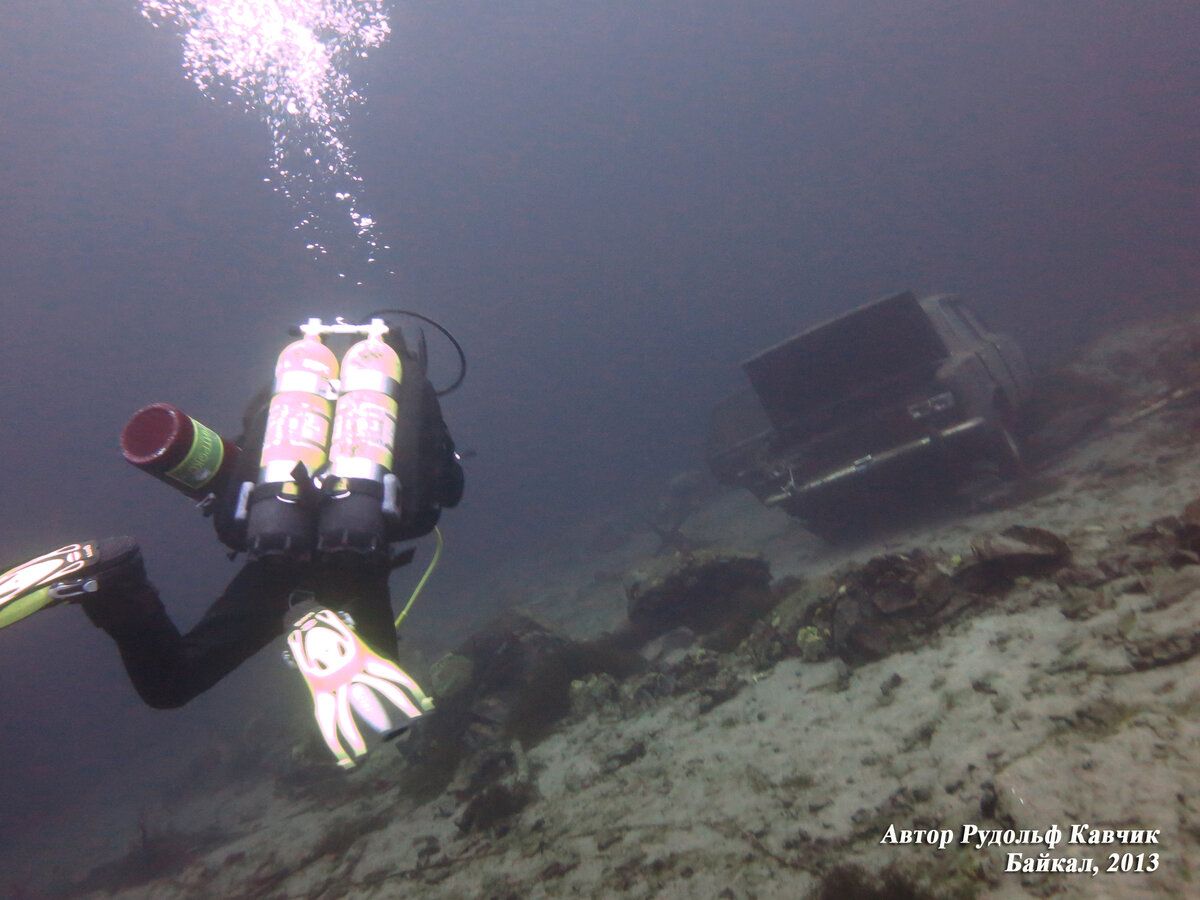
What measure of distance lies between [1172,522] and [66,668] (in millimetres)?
101850

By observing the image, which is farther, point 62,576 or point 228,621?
point 228,621

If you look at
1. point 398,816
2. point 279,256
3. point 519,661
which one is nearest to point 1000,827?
point 398,816

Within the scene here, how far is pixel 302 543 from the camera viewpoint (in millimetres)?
2436

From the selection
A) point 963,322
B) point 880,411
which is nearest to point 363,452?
point 880,411

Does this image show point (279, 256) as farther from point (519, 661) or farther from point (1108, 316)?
point (1108, 316)

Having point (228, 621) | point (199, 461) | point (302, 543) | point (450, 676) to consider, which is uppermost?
point (199, 461)

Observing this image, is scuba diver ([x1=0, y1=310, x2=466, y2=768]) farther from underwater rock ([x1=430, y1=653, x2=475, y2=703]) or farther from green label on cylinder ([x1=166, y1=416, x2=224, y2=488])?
underwater rock ([x1=430, y1=653, x2=475, y2=703])

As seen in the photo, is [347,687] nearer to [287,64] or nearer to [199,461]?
[199,461]

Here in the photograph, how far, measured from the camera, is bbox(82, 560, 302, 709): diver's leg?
7.21 feet

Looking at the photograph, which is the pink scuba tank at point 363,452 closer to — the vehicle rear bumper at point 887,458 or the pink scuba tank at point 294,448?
the pink scuba tank at point 294,448

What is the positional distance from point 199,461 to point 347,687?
142 centimetres

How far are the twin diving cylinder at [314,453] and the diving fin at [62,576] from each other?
42 cm

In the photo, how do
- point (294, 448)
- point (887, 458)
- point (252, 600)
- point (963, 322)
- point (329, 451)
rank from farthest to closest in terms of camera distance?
point (963, 322) < point (887, 458) < point (329, 451) < point (294, 448) < point (252, 600)

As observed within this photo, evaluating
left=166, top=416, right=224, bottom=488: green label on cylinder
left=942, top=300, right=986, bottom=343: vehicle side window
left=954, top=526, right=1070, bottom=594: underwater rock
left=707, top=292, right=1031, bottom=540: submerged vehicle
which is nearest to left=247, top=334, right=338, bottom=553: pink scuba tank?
left=166, top=416, right=224, bottom=488: green label on cylinder
